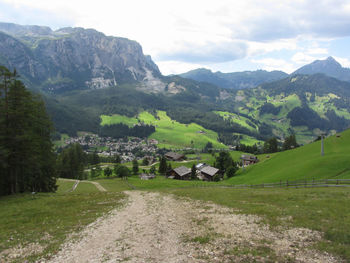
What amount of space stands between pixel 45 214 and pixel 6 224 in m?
4.35

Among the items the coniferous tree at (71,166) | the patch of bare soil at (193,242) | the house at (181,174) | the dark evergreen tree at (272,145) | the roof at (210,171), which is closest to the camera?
the patch of bare soil at (193,242)

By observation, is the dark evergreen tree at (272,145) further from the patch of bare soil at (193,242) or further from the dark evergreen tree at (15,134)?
the dark evergreen tree at (15,134)

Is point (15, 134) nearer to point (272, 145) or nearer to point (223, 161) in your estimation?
point (223, 161)

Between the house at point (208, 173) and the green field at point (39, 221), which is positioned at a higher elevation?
the green field at point (39, 221)

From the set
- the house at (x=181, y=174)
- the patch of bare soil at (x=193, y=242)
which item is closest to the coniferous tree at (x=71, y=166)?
the house at (x=181, y=174)

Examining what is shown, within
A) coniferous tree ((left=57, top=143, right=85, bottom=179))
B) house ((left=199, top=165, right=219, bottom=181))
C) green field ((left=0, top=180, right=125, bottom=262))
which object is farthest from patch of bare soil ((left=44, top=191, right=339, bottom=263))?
coniferous tree ((left=57, top=143, right=85, bottom=179))

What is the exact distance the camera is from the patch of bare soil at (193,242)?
13.8 metres

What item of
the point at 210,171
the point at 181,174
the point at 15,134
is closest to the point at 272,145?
the point at 210,171

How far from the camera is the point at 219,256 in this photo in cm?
1377

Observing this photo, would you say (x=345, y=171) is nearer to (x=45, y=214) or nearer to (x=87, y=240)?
(x=87, y=240)

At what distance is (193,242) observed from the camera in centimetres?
1645

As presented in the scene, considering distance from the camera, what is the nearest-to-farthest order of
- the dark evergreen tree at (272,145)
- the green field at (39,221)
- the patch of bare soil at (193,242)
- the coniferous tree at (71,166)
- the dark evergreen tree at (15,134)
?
1. the patch of bare soil at (193,242)
2. the green field at (39,221)
3. the dark evergreen tree at (15,134)
4. the coniferous tree at (71,166)
5. the dark evergreen tree at (272,145)

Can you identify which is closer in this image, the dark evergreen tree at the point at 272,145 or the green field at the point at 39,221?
the green field at the point at 39,221

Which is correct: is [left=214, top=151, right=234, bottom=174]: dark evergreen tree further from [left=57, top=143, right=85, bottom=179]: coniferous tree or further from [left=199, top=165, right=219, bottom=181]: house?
[left=57, top=143, right=85, bottom=179]: coniferous tree
